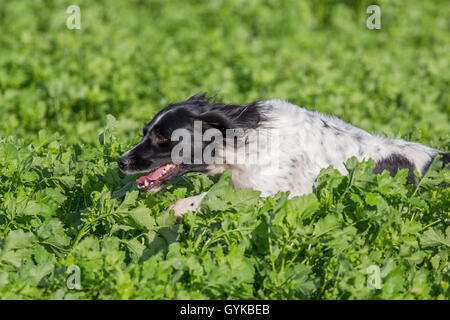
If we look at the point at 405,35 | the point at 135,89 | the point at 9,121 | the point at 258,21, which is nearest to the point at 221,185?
the point at 9,121

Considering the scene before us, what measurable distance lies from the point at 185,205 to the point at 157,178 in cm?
30

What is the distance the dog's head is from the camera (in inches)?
187

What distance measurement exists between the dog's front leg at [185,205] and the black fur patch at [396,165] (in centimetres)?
121

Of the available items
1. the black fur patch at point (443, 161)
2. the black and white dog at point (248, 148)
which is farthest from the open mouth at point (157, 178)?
the black fur patch at point (443, 161)

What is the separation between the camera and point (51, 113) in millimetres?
8156

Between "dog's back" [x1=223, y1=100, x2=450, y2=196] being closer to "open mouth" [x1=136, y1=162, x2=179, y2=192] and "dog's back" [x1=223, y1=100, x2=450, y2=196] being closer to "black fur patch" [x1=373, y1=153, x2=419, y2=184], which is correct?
"black fur patch" [x1=373, y1=153, x2=419, y2=184]

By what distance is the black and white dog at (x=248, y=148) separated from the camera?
467 centimetres

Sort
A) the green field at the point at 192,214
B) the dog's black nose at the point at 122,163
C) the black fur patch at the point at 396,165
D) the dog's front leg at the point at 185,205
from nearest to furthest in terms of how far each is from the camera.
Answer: the green field at the point at 192,214 < the dog's front leg at the point at 185,205 < the dog's black nose at the point at 122,163 < the black fur patch at the point at 396,165

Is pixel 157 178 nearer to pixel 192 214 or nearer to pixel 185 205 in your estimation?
pixel 185 205

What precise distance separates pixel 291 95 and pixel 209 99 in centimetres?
353

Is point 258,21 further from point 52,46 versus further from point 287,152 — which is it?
point 287,152

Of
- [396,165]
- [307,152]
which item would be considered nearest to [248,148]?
[307,152]

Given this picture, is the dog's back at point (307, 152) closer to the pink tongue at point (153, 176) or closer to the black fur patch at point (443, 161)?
the black fur patch at point (443, 161)

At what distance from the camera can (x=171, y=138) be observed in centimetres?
472
